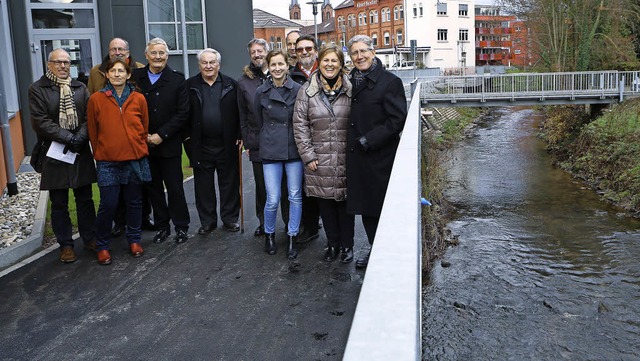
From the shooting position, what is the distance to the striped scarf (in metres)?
6.15

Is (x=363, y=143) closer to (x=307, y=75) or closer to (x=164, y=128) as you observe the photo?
(x=307, y=75)

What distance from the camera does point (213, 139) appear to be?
7.23m

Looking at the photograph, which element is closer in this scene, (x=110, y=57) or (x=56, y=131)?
(x=56, y=131)

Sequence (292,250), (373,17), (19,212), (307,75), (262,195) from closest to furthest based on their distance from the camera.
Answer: (292,250) → (307,75) → (262,195) → (19,212) → (373,17)

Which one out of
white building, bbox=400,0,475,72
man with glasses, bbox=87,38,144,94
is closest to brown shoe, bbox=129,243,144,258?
man with glasses, bbox=87,38,144,94

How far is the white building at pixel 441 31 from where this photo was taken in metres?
79.3

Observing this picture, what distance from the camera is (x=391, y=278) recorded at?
1.43m

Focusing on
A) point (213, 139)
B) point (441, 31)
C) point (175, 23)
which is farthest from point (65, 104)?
point (441, 31)

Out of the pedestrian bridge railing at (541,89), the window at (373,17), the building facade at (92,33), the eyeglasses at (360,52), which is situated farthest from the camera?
the window at (373,17)

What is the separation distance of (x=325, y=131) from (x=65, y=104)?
2496 millimetres

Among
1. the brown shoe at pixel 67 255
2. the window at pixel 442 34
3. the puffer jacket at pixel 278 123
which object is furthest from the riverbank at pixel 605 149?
the window at pixel 442 34

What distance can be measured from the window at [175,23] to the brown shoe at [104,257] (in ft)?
38.1

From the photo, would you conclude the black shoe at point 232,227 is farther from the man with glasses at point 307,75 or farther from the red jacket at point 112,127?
the red jacket at point 112,127

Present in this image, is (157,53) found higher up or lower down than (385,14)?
lower down
